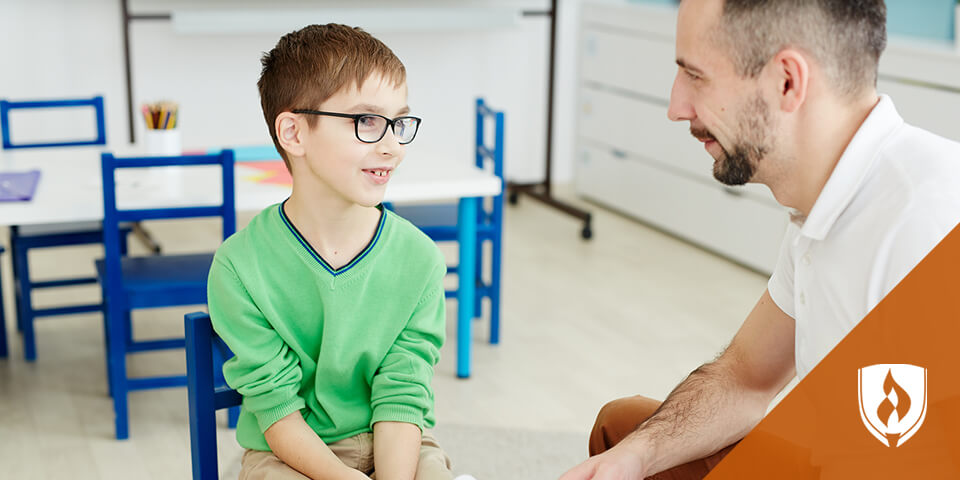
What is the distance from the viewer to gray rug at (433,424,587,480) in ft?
7.49

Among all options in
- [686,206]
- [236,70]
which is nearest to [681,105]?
[686,206]

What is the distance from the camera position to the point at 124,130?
426 centimetres

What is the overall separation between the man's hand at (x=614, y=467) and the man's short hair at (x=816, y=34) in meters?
0.49

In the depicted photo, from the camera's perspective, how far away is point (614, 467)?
50.5 inches

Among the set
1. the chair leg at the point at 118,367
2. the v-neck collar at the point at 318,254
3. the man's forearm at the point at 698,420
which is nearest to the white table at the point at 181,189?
the chair leg at the point at 118,367

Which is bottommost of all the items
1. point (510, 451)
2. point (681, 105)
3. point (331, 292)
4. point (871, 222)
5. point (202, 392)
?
point (510, 451)

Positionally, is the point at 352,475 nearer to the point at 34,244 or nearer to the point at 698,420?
the point at 698,420

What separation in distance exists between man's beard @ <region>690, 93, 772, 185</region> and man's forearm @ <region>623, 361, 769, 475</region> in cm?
31

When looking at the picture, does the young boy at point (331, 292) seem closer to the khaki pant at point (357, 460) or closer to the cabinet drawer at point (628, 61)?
the khaki pant at point (357, 460)

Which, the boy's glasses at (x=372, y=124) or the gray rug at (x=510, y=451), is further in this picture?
the gray rug at (x=510, y=451)

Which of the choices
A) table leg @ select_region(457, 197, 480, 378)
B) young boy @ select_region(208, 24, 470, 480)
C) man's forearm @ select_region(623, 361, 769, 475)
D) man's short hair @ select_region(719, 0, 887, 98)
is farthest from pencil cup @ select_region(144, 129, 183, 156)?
man's short hair @ select_region(719, 0, 887, 98)

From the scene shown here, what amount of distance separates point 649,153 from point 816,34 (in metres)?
3.12

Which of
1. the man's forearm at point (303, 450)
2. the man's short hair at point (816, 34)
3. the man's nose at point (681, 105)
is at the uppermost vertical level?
the man's short hair at point (816, 34)

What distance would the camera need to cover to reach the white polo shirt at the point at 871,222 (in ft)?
3.69
